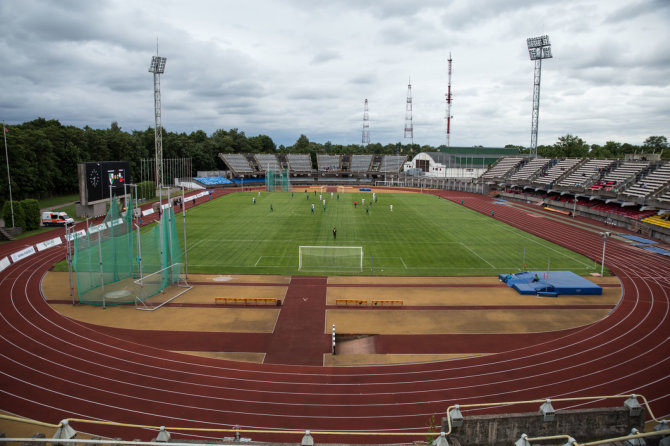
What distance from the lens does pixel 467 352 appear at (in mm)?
18094

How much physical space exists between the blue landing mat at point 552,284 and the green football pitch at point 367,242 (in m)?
2.79

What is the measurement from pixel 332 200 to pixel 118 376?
56691 mm

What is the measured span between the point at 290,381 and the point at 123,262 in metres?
16.0

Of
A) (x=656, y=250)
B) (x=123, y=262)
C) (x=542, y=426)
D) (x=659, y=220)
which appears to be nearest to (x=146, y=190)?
(x=123, y=262)

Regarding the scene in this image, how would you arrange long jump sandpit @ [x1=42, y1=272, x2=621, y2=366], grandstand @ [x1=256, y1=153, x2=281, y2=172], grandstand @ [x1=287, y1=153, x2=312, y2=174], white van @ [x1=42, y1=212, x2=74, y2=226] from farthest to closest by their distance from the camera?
grandstand @ [x1=287, y1=153, x2=312, y2=174]
grandstand @ [x1=256, y1=153, x2=281, y2=172]
white van @ [x1=42, y1=212, x2=74, y2=226]
long jump sandpit @ [x1=42, y1=272, x2=621, y2=366]

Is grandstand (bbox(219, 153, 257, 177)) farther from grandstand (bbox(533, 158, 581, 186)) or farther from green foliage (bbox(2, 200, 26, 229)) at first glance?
grandstand (bbox(533, 158, 581, 186))

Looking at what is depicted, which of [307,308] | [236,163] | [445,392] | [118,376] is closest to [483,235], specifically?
[307,308]

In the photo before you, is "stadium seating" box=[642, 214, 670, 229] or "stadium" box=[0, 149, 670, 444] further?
"stadium seating" box=[642, 214, 670, 229]

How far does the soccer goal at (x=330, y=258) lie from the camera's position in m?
30.8

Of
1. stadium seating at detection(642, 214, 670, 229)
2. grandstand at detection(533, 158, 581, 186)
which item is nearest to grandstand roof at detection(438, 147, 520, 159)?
grandstand at detection(533, 158, 581, 186)

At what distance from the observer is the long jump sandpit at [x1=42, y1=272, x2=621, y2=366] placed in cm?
1856

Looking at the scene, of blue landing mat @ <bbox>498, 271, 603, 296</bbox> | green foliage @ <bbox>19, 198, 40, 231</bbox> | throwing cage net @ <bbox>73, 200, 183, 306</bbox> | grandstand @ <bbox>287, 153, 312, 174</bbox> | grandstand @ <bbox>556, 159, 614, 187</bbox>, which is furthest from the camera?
grandstand @ <bbox>287, 153, 312, 174</bbox>

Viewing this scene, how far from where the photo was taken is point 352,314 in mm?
22141

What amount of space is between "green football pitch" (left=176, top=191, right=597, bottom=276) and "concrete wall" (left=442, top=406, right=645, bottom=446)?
1883 centimetres
